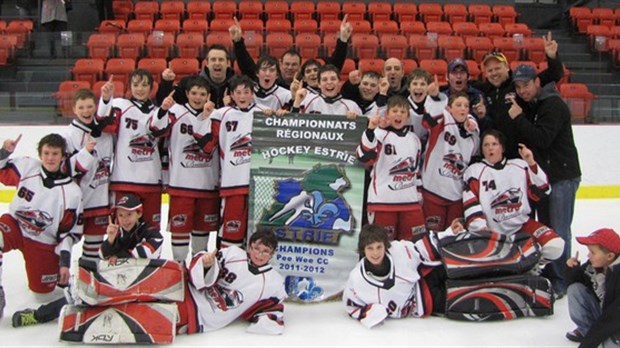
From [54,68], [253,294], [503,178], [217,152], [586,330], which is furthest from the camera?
[54,68]

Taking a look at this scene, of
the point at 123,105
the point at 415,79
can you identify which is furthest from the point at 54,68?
the point at 415,79

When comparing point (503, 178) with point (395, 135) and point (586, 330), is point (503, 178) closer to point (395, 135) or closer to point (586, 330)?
point (395, 135)

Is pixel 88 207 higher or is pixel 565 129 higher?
pixel 565 129

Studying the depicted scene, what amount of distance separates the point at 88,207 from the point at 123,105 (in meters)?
0.62

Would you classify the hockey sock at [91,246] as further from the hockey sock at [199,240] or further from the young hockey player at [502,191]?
the young hockey player at [502,191]

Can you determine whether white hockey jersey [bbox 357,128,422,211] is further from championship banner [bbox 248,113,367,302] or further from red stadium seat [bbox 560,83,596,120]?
red stadium seat [bbox 560,83,596,120]

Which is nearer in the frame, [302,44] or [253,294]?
[253,294]

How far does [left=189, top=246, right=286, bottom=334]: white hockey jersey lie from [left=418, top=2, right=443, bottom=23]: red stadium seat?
8414 millimetres

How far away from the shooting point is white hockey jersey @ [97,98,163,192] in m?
3.56

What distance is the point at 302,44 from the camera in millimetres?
8648

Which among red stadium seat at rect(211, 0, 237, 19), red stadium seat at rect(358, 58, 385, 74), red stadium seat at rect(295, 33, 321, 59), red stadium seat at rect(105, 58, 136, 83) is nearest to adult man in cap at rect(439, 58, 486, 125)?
red stadium seat at rect(358, 58, 385, 74)

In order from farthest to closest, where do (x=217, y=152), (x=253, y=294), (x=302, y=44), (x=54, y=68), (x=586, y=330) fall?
(x=302, y=44)
(x=54, y=68)
(x=217, y=152)
(x=253, y=294)
(x=586, y=330)

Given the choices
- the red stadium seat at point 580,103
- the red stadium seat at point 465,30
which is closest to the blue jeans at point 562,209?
the red stadium seat at point 580,103

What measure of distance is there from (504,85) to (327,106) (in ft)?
3.52
